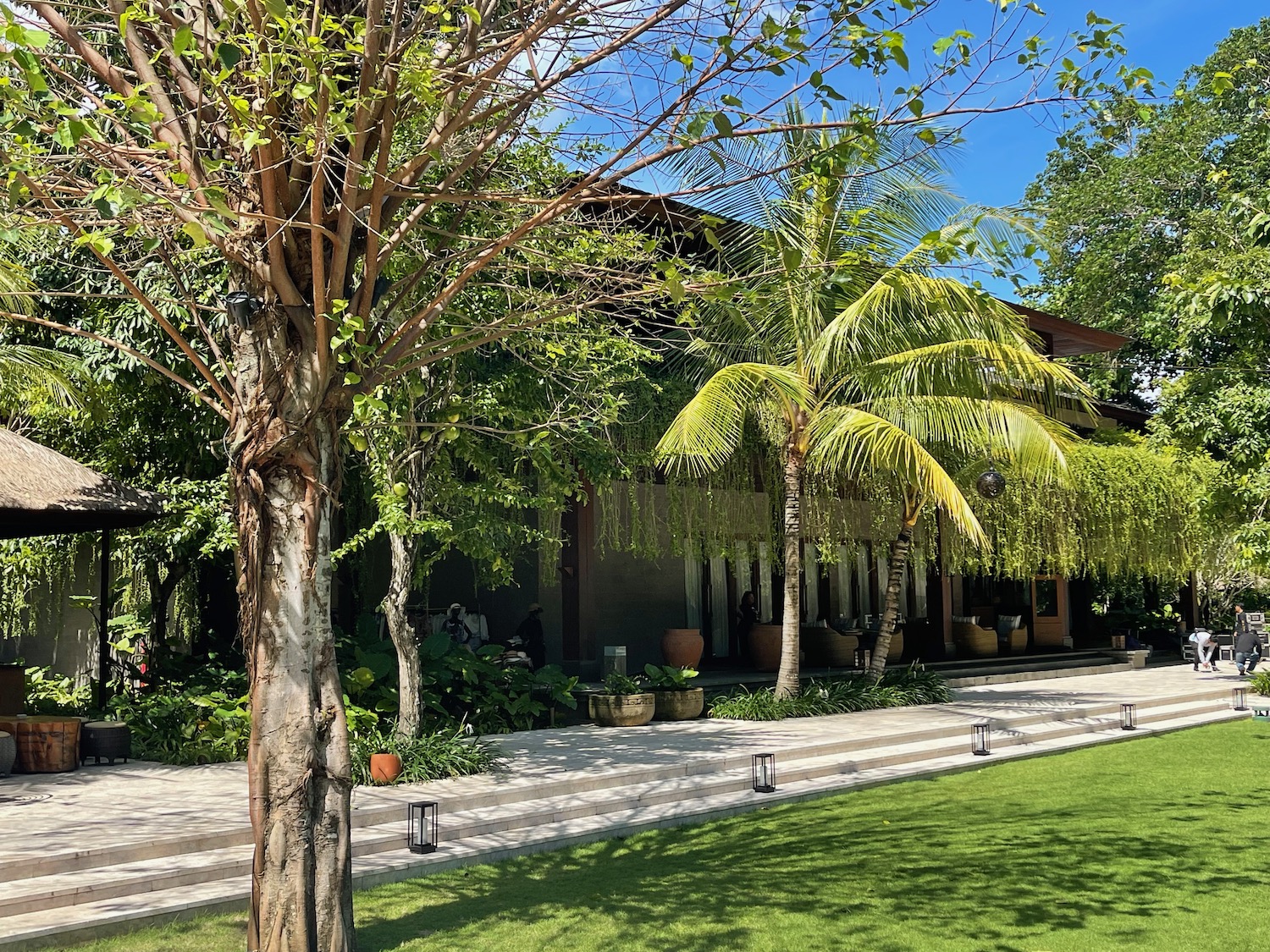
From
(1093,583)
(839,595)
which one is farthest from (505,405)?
(1093,583)

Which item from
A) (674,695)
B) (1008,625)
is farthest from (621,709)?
(1008,625)

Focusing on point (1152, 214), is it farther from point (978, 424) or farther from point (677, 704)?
point (677, 704)

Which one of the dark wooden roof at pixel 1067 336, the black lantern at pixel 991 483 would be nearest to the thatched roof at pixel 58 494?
the black lantern at pixel 991 483

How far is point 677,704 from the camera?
1494 centimetres

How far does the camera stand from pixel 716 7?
596cm

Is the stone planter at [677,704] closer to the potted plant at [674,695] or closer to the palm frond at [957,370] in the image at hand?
the potted plant at [674,695]

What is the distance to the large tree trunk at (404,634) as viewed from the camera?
1105 centimetres

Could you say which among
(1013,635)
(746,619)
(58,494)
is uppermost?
(58,494)

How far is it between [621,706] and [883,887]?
→ 24.0 ft

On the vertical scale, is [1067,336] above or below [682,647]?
above

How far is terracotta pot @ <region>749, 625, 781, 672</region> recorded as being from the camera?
18953 millimetres

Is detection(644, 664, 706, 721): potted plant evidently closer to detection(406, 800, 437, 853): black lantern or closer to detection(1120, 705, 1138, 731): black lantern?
detection(1120, 705, 1138, 731): black lantern

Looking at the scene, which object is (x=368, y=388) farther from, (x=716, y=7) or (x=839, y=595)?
(x=839, y=595)

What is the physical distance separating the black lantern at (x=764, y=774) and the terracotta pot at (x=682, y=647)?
19.7ft
